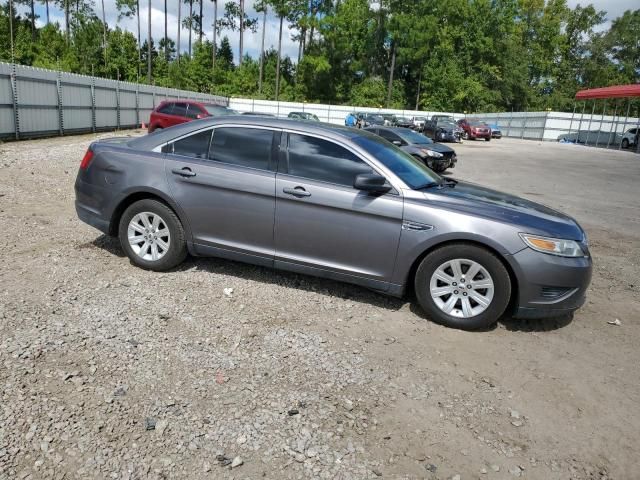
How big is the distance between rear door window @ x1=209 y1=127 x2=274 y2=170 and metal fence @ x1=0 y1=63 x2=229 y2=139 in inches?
523

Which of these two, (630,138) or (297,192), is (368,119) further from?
(297,192)

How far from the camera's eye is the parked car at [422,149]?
13.7 metres

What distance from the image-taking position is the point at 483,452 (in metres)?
2.68

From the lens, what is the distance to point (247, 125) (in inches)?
185

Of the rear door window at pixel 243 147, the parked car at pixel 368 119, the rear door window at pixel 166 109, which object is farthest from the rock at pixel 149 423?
the parked car at pixel 368 119

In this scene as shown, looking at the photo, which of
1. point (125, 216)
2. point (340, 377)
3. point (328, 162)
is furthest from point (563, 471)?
point (125, 216)

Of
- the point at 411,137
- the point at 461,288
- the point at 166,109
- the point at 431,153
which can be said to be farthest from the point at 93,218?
the point at 166,109

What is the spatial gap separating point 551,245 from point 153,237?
3.59 metres

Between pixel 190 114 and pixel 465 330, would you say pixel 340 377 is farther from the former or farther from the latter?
pixel 190 114

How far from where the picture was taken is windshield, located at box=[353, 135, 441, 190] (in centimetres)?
443

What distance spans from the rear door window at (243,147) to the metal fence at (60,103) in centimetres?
1329

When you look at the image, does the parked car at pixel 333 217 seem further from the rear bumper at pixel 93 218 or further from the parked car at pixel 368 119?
the parked car at pixel 368 119

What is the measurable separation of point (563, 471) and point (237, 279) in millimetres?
3222

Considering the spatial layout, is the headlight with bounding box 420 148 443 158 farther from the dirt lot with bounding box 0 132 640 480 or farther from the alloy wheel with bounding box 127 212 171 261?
the alloy wheel with bounding box 127 212 171 261
